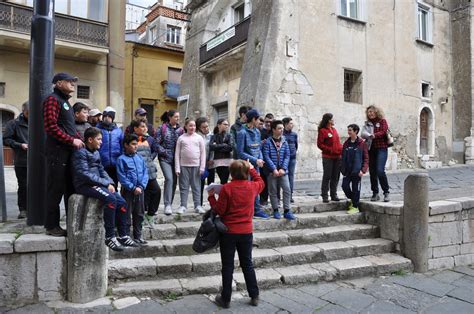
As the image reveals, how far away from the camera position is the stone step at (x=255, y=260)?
13.8 feet

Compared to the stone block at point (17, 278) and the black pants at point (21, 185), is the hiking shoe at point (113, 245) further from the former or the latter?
the black pants at point (21, 185)

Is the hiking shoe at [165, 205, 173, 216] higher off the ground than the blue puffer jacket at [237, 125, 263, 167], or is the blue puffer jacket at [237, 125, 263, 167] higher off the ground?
the blue puffer jacket at [237, 125, 263, 167]

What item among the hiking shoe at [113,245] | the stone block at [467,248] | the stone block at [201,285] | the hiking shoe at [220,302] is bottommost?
the hiking shoe at [220,302]

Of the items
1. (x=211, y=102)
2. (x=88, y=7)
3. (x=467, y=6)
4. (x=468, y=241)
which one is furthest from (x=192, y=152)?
(x=467, y=6)

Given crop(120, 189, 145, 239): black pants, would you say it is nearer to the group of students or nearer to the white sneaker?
the white sneaker

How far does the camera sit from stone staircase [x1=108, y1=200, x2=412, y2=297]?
13.6 feet

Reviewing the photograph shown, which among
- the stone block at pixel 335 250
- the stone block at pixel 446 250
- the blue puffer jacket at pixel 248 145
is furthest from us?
the blue puffer jacket at pixel 248 145

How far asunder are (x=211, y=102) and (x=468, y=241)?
1255 cm

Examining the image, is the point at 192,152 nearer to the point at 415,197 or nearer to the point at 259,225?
the point at 259,225

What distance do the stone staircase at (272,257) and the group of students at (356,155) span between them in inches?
21.1

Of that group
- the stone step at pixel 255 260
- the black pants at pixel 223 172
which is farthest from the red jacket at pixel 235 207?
the black pants at pixel 223 172

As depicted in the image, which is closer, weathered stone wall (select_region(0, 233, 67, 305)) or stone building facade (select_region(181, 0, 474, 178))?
weathered stone wall (select_region(0, 233, 67, 305))

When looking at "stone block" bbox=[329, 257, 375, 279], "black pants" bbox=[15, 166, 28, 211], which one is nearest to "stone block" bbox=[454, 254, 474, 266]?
"stone block" bbox=[329, 257, 375, 279]

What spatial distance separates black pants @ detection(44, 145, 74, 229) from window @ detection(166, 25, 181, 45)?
2443cm
